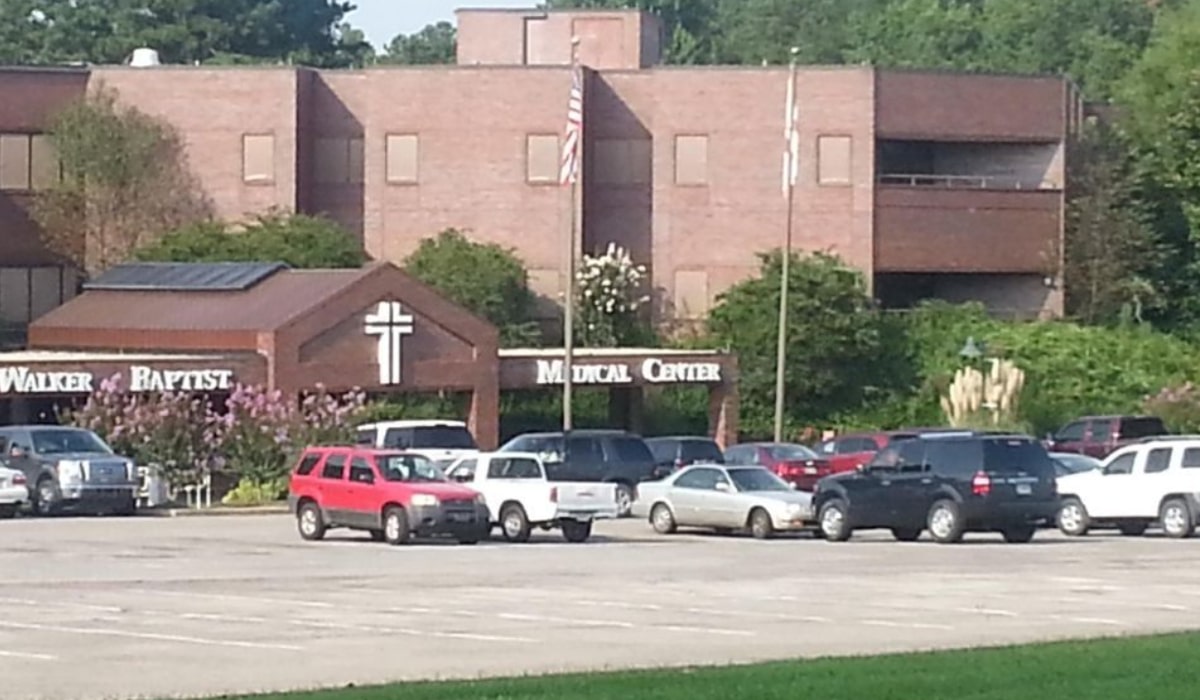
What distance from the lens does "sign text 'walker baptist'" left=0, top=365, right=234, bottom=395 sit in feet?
181

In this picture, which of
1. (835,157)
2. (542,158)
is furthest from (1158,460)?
(542,158)

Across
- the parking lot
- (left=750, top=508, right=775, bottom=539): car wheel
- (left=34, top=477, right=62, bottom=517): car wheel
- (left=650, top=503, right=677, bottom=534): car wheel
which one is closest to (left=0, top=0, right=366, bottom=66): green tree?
(left=34, top=477, right=62, bottom=517): car wheel

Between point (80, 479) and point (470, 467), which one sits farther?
point (80, 479)

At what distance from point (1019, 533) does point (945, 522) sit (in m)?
1.32

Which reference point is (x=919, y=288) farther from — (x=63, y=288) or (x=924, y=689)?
(x=924, y=689)

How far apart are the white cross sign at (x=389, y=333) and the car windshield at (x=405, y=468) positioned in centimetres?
2070

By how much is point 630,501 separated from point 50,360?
14632mm

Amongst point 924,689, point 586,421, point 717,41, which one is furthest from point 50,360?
point 717,41

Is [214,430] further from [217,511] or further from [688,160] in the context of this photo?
[688,160]

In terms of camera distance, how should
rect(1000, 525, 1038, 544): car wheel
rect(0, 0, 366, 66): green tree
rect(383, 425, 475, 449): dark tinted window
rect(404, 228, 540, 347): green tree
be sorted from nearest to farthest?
rect(1000, 525, 1038, 544): car wheel < rect(383, 425, 475, 449): dark tinted window < rect(404, 228, 540, 347): green tree < rect(0, 0, 366, 66): green tree

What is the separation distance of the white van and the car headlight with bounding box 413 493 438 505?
10097 millimetres

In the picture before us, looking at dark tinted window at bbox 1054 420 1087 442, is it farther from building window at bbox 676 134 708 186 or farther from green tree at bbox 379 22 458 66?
green tree at bbox 379 22 458 66

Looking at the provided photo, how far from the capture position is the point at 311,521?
41969 mm

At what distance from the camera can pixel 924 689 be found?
57.1ft
